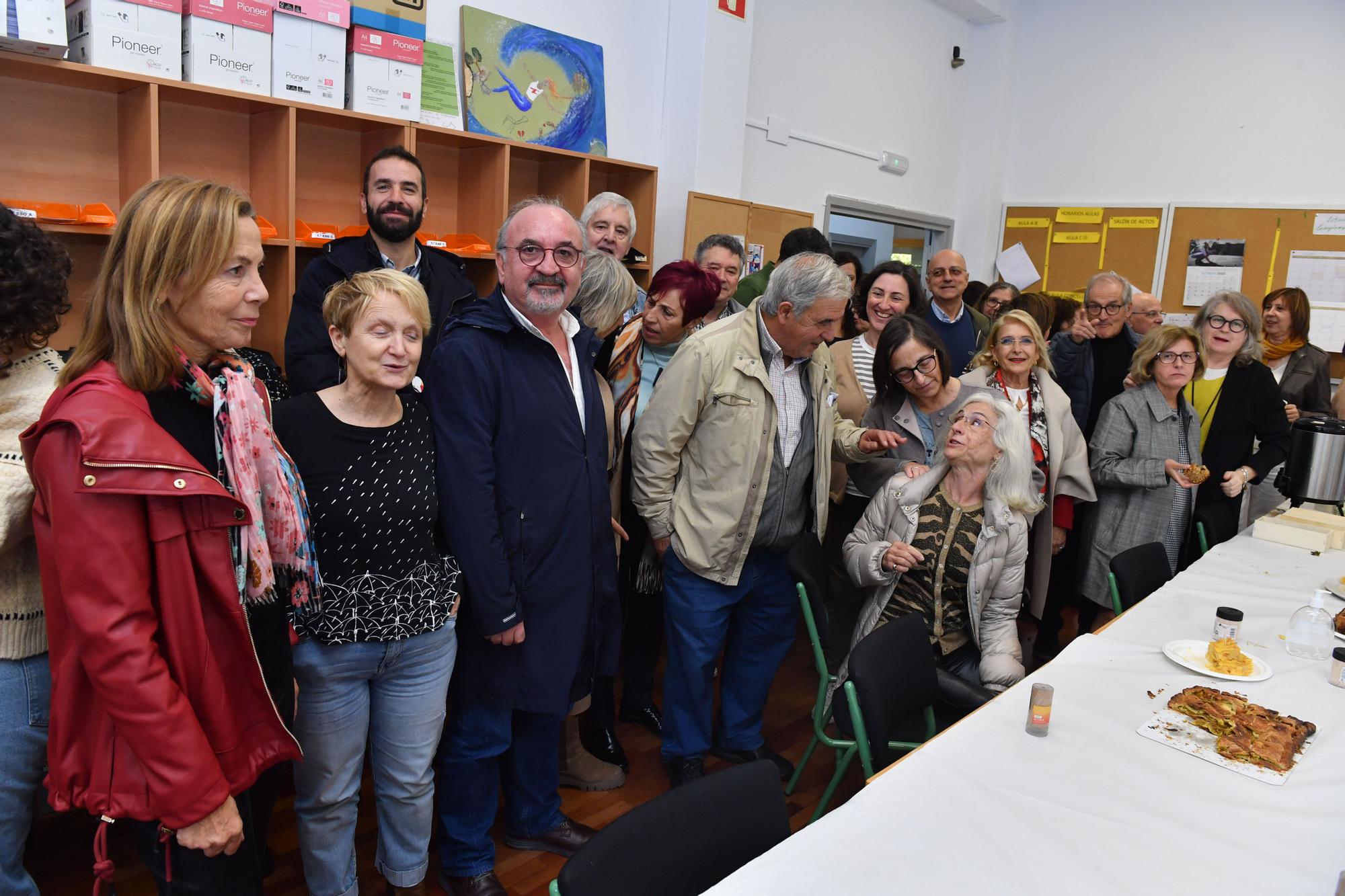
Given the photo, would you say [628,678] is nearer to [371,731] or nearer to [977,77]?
[371,731]

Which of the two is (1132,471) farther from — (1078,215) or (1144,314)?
(1078,215)

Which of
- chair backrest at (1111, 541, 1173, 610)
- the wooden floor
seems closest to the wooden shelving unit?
the wooden floor

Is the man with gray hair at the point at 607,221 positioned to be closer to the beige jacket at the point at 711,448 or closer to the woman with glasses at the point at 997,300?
the beige jacket at the point at 711,448

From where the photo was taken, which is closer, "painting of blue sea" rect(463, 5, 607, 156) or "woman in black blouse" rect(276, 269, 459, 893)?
"woman in black blouse" rect(276, 269, 459, 893)

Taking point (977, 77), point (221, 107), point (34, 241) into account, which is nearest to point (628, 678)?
point (34, 241)

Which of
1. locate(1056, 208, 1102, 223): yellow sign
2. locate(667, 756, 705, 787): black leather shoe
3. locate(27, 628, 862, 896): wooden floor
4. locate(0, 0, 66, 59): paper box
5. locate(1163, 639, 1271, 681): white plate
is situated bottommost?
locate(27, 628, 862, 896): wooden floor

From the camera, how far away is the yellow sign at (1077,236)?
677cm

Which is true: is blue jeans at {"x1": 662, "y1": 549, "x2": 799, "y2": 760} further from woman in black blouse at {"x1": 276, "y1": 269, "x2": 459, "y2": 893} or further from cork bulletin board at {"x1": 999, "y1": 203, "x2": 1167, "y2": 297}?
cork bulletin board at {"x1": 999, "y1": 203, "x2": 1167, "y2": 297}

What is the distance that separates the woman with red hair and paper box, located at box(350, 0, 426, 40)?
1.50m

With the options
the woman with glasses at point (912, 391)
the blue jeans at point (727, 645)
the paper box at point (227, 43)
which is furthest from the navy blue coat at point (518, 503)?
the paper box at point (227, 43)

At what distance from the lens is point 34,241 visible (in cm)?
140

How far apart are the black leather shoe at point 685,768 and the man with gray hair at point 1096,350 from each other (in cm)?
238

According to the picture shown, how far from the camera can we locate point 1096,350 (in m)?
4.00

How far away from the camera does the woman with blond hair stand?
Result: 123cm
